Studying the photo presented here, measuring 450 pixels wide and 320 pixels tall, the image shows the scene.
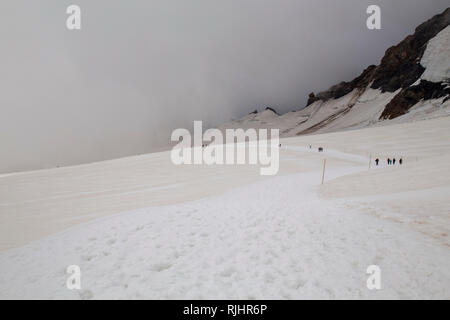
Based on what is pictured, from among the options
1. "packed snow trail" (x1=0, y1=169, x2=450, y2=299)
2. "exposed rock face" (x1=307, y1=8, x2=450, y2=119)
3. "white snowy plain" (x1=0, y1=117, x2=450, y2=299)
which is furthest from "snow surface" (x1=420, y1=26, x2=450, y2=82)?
"packed snow trail" (x1=0, y1=169, x2=450, y2=299)

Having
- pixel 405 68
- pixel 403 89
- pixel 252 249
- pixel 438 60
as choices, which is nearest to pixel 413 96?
pixel 403 89

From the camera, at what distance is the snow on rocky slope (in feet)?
273

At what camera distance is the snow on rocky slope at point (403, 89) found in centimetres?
8325

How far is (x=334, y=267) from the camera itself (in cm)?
397

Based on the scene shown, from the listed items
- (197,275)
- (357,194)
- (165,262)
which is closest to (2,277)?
(165,262)

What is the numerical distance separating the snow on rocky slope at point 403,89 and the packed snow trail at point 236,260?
75.3 metres

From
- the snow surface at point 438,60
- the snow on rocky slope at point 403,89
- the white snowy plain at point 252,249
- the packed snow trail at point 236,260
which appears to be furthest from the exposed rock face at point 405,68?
the packed snow trail at point 236,260

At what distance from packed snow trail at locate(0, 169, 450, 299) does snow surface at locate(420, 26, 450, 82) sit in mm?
127664

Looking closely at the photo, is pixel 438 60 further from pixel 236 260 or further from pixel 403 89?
pixel 236 260

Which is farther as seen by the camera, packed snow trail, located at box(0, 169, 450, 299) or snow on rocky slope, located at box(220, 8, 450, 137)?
snow on rocky slope, located at box(220, 8, 450, 137)

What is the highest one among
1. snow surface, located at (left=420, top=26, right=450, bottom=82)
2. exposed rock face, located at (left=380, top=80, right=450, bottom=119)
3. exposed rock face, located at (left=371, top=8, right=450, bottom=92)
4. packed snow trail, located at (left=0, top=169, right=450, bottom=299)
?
exposed rock face, located at (left=371, top=8, right=450, bottom=92)

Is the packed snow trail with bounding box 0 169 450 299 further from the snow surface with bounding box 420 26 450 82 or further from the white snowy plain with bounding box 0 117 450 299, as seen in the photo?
the snow surface with bounding box 420 26 450 82
